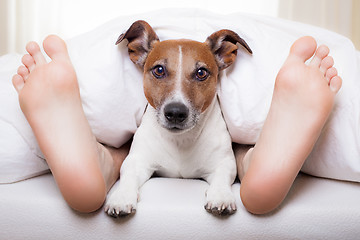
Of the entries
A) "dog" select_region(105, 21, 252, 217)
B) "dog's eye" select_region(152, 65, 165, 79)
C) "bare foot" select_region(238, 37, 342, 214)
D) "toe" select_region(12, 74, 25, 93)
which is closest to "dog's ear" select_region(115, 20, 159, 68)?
"dog" select_region(105, 21, 252, 217)

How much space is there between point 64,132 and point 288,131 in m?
0.62

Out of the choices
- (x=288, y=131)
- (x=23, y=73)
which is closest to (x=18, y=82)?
(x=23, y=73)

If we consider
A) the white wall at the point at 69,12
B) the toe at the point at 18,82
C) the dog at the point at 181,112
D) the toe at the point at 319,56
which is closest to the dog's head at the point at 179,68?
the dog at the point at 181,112

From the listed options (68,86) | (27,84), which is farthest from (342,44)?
(27,84)

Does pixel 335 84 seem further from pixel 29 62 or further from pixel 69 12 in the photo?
pixel 69 12

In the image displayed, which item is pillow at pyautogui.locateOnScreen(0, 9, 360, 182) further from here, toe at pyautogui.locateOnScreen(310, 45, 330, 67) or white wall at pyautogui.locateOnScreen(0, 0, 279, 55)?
white wall at pyautogui.locateOnScreen(0, 0, 279, 55)

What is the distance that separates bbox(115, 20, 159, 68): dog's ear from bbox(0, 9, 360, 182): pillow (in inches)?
1.6

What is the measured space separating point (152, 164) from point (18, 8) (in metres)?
2.63

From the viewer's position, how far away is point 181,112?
3.99 ft

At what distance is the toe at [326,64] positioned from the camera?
1.19 metres

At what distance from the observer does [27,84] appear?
117 cm

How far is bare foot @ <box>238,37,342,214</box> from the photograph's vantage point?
1061mm

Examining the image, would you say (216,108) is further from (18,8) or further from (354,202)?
(18,8)

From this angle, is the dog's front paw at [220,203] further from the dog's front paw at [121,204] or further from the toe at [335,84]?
the toe at [335,84]
